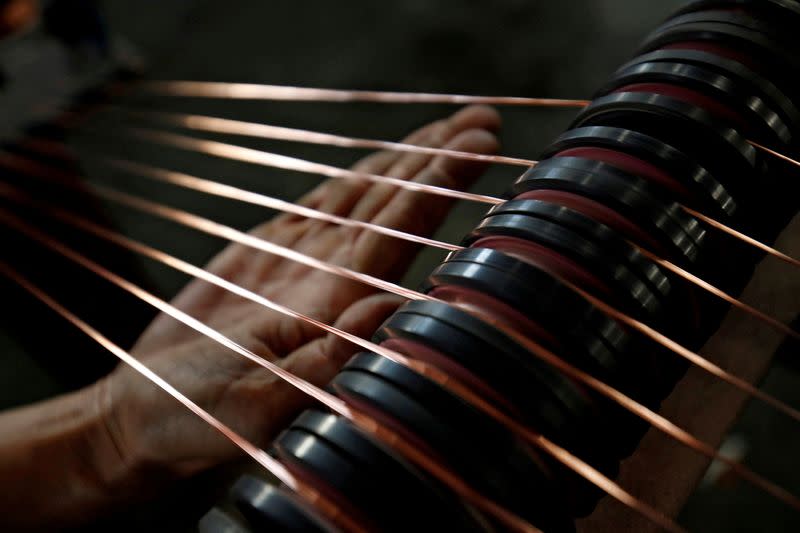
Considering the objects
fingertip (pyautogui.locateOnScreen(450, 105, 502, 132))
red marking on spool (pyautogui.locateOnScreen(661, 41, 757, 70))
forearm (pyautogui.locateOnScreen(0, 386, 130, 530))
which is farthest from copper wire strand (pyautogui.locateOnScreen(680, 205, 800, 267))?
forearm (pyautogui.locateOnScreen(0, 386, 130, 530))

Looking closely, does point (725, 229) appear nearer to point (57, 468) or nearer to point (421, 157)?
point (421, 157)

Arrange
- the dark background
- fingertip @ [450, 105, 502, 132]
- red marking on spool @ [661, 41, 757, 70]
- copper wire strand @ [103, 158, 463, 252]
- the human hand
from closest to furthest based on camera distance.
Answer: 1. red marking on spool @ [661, 41, 757, 70]
2. copper wire strand @ [103, 158, 463, 252]
3. the human hand
4. fingertip @ [450, 105, 502, 132]
5. the dark background

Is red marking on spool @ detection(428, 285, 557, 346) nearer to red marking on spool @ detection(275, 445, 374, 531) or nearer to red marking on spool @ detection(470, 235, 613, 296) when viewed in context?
red marking on spool @ detection(470, 235, 613, 296)

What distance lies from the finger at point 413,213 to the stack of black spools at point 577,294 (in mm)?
352

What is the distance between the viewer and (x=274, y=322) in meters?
0.87

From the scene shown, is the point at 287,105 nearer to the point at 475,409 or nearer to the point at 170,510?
the point at 170,510

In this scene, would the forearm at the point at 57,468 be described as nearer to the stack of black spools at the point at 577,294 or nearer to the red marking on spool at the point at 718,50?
the stack of black spools at the point at 577,294

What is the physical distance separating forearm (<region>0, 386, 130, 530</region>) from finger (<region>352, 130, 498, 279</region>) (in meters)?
0.43

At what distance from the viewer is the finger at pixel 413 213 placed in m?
0.91

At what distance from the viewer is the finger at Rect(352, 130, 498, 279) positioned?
2.97ft

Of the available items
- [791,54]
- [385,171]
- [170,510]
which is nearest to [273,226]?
[385,171]

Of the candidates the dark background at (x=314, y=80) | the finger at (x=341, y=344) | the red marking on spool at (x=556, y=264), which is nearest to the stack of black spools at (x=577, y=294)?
the red marking on spool at (x=556, y=264)

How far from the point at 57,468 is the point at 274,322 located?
382 millimetres

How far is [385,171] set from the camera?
106 cm
